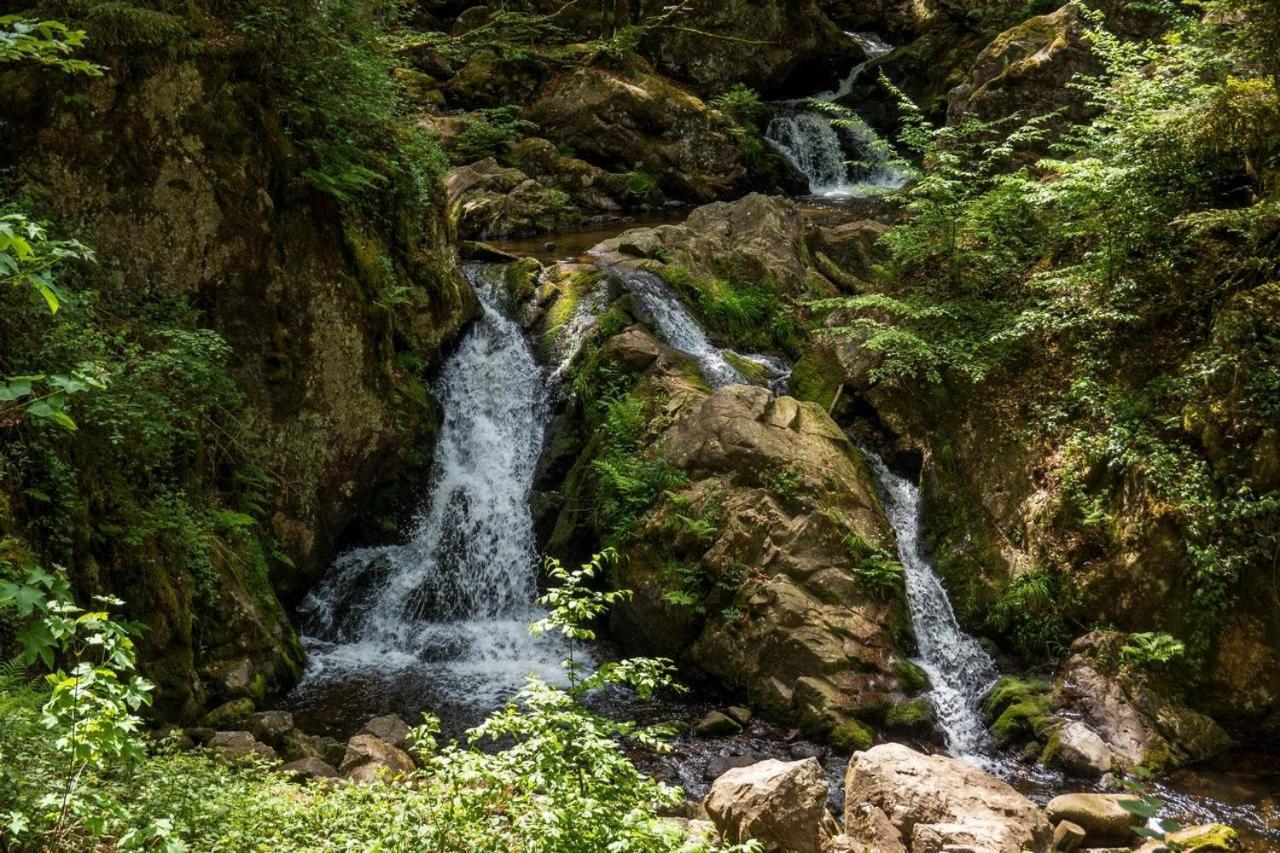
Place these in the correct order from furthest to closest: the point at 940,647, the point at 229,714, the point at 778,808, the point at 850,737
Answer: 1. the point at 940,647
2. the point at 850,737
3. the point at 229,714
4. the point at 778,808

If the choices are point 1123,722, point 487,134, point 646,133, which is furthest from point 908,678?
point 646,133

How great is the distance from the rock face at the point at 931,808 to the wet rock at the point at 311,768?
4398 millimetres

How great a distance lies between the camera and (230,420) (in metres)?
8.91

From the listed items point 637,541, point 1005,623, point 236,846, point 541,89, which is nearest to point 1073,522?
point 1005,623

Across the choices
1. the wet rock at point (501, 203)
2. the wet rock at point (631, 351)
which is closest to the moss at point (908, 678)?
the wet rock at point (631, 351)

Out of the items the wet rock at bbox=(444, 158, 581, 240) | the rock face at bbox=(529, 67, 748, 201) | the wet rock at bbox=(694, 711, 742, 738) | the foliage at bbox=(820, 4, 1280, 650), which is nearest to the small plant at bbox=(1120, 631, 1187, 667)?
the foliage at bbox=(820, 4, 1280, 650)

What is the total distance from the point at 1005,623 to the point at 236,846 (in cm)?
835

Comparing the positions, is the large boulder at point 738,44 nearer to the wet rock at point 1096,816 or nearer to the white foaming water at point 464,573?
the white foaming water at point 464,573

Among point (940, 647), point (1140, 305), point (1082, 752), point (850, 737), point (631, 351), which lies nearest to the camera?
point (1082, 752)

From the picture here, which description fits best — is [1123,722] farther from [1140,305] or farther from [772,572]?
[1140,305]

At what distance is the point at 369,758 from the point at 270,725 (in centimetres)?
115

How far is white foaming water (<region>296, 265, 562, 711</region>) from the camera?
10.1 meters

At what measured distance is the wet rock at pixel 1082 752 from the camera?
789 cm

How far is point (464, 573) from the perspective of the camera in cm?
1156
